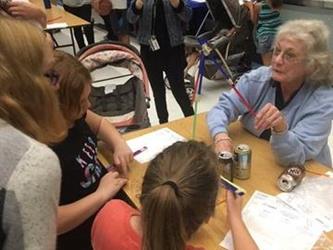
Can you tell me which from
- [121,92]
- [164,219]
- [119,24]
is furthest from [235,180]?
[119,24]

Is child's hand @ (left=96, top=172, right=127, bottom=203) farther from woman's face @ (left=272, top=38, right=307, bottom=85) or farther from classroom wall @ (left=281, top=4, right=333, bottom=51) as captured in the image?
classroom wall @ (left=281, top=4, right=333, bottom=51)

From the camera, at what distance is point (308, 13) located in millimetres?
3826

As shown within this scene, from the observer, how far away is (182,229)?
0.91m

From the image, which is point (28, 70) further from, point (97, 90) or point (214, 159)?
point (97, 90)

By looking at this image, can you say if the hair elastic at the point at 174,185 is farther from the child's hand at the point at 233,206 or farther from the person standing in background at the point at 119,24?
the person standing in background at the point at 119,24

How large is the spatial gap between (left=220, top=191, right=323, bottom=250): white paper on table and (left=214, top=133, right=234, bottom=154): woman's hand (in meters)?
0.28

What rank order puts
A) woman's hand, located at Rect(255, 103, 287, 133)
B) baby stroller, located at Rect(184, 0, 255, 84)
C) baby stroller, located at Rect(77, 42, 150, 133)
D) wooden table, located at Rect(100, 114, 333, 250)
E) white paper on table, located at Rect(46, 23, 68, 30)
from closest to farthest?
wooden table, located at Rect(100, 114, 333, 250) → woman's hand, located at Rect(255, 103, 287, 133) → baby stroller, located at Rect(77, 42, 150, 133) → white paper on table, located at Rect(46, 23, 68, 30) → baby stroller, located at Rect(184, 0, 255, 84)

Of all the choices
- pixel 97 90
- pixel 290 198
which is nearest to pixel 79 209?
pixel 290 198

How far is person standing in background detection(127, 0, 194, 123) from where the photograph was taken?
2.63m

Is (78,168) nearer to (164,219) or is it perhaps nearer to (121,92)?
(164,219)

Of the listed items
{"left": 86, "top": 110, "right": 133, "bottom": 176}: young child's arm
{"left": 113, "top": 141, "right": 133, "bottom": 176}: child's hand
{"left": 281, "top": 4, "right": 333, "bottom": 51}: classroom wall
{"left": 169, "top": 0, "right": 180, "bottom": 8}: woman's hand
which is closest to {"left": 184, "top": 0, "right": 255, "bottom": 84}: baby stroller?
{"left": 281, "top": 4, "right": 333, "bottom": 51}: classroom wall

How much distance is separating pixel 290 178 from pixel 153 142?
60cm

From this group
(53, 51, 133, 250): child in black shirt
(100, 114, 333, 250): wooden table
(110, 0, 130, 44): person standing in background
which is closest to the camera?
(100, 114, 333, 250): wooden table

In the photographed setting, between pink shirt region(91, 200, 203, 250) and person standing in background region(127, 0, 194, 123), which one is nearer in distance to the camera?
pink shirt region(91, 200, 203, 250)
